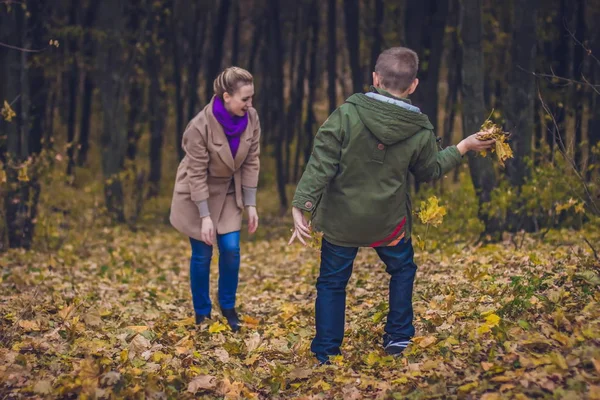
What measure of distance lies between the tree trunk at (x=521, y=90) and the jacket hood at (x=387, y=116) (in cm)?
633

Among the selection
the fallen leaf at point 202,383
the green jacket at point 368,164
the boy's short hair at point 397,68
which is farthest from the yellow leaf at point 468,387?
the boy's short hair at point 397,68

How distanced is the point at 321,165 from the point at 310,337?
5.84 ft

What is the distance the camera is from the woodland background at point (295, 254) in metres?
4.39

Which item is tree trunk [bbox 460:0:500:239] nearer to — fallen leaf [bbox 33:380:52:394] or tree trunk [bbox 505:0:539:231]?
tree trunk [bbox 505:0:539:231]

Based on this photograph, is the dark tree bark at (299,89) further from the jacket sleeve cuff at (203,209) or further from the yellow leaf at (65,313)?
the yellow leaf at (65,313)

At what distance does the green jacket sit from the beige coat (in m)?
1.52

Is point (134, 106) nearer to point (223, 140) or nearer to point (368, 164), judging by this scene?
point (223, 140)

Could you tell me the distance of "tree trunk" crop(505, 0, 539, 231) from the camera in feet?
34.6

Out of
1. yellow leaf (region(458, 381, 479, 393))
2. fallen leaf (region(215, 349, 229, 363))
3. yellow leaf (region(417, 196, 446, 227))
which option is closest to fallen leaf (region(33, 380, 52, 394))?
fallen leaf (region(215, 349, 229, 363))

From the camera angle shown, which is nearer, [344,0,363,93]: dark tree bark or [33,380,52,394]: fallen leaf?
[33,380,52,394]: fallen leaf

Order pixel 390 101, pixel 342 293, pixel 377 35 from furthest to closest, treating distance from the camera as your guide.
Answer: pixel 377 35 → pixel 342 293 → pixel 390 101

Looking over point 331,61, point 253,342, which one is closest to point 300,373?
point 253,342

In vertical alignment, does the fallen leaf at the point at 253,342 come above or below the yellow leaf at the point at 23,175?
below

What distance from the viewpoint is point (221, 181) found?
6234 millimetres
